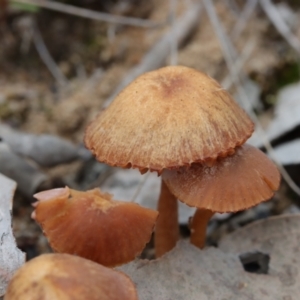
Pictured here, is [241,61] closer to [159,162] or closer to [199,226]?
[199,226]

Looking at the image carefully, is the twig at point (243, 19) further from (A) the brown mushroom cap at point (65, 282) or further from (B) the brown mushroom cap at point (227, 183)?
(A) the brown mushroom cap at point (65, 282)

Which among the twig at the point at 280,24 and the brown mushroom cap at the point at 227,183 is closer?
the brown mushroom cap at the point at 227,183

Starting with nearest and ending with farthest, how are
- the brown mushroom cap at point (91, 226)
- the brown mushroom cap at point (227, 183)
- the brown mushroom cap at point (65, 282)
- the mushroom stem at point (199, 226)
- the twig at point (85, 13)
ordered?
the brown mushroom cap at point (65, 282)
the brown mushroom cap at point (91, 226)
the brown mushroom cap at point (227, 183)
the mushroom stem at point (199, 226)
the twig at point (85, 13)

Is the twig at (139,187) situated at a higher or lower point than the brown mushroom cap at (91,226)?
Result: lower

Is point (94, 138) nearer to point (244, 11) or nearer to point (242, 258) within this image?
point (242, 258)

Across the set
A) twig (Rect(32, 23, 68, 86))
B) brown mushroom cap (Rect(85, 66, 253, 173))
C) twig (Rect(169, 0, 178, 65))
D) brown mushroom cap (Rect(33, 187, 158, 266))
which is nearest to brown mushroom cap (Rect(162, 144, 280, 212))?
brown mushroom cap (Rect(85, 66, 253, 173))

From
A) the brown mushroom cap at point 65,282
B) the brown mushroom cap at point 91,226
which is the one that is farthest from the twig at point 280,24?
the brown mushroom cap at point 65,282

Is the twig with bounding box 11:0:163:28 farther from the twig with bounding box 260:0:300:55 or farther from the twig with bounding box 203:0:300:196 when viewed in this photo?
the twig with bounding box 260:0:300:55
